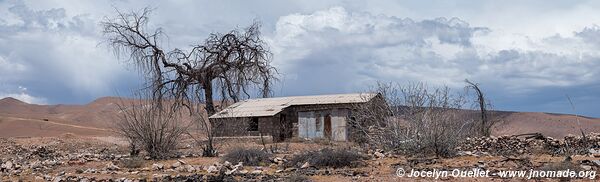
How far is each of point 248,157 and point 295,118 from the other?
790 inches

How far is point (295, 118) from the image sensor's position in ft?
127

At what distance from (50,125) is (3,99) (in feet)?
131

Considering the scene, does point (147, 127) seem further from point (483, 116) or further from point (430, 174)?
point (483, 116)

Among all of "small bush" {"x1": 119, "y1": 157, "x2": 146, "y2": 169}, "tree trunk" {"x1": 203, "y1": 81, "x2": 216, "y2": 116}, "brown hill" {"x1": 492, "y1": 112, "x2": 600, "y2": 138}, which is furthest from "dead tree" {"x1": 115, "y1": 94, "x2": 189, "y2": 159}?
"brown hill" {"x1": 492, "y1": 112, "x2": 600, "y2": 138}

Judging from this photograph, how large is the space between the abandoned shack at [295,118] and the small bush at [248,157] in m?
15.6

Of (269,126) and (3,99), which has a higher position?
(3,99)

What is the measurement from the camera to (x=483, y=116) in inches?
1193

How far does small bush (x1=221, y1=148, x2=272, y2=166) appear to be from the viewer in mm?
18406

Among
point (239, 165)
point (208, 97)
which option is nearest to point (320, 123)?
point (208, 97)

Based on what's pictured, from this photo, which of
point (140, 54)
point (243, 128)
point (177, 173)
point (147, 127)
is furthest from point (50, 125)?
point (177, 173)

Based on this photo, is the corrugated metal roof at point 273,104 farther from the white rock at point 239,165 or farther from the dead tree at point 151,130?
the white rock at point 239,165

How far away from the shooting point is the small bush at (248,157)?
1841cm

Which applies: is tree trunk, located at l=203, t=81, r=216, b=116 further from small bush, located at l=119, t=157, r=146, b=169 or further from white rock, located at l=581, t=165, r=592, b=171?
white rock, located at l=581, t=165, r=592, b=171

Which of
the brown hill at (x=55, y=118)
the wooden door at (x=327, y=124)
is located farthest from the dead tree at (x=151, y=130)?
the brown hill at (x=55, y=118)
